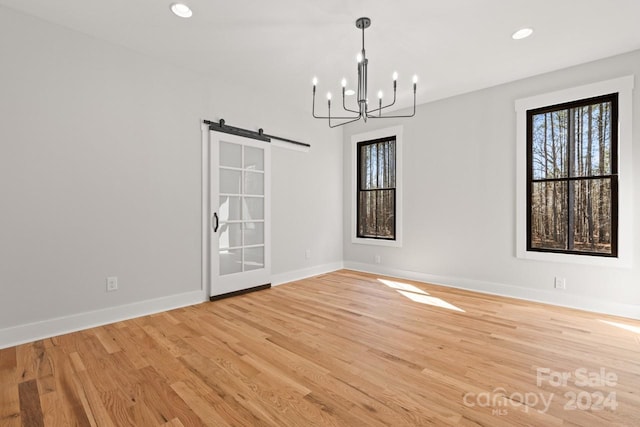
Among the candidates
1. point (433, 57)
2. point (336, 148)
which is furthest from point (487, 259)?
point (336, 148)

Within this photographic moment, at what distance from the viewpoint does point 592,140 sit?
3334mm

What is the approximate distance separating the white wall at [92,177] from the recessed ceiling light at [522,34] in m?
3.13

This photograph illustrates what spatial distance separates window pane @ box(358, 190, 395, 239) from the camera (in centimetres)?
505

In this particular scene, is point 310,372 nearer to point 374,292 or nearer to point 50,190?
point 374,292

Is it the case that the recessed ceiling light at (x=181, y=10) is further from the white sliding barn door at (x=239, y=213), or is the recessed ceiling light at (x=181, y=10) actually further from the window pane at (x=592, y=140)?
the window pane at (x=592, y=140)

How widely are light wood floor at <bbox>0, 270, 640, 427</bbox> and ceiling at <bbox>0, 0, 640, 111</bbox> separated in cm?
272

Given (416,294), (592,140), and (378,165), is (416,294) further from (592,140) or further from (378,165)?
(592,140)

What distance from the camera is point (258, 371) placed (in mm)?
2004

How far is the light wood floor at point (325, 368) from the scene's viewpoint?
1586 mm

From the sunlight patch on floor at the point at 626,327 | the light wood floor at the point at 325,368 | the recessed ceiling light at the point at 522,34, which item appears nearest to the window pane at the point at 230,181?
the light wood floor at the point at 325,368

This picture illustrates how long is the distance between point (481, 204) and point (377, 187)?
1.71 m

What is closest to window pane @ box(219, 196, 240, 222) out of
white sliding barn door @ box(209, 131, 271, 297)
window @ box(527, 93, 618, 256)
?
white sliding barn door @ box(209, 131, 271, 297)

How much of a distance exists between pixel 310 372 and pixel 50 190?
105 inches

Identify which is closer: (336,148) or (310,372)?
(310,372)
